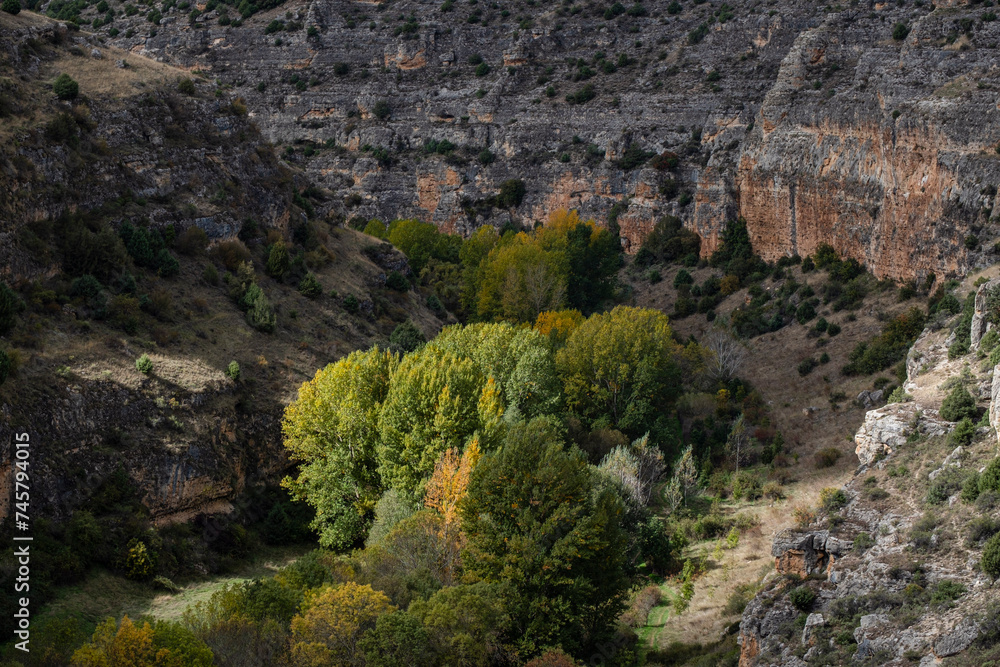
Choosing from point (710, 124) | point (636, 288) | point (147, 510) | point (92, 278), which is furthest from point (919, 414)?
→ point (710, 124)

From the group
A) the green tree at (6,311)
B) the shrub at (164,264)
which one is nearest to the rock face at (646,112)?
the shrub at (164,264)

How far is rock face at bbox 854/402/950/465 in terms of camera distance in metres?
34.0

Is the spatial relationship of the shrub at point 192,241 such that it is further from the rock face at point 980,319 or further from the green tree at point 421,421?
the rock face at point 980,319

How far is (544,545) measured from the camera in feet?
112

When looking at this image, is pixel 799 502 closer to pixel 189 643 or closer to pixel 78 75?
pixel 189 643

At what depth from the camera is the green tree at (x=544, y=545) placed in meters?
33.2

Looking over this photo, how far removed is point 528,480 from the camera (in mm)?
34625

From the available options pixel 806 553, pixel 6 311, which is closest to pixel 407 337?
pixel 6 311

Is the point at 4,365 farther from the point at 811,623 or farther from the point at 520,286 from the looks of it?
the point at 520,286

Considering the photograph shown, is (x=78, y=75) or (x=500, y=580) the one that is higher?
(x=78, y=75)

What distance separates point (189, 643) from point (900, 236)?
4569 centimetres

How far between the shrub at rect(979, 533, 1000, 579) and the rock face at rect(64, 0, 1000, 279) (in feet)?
102

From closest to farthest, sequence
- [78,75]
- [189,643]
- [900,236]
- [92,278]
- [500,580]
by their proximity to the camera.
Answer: [189,643] < [500,580] < [92,278] < [78,75] < [900,236]

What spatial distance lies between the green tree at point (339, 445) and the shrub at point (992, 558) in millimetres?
22127
